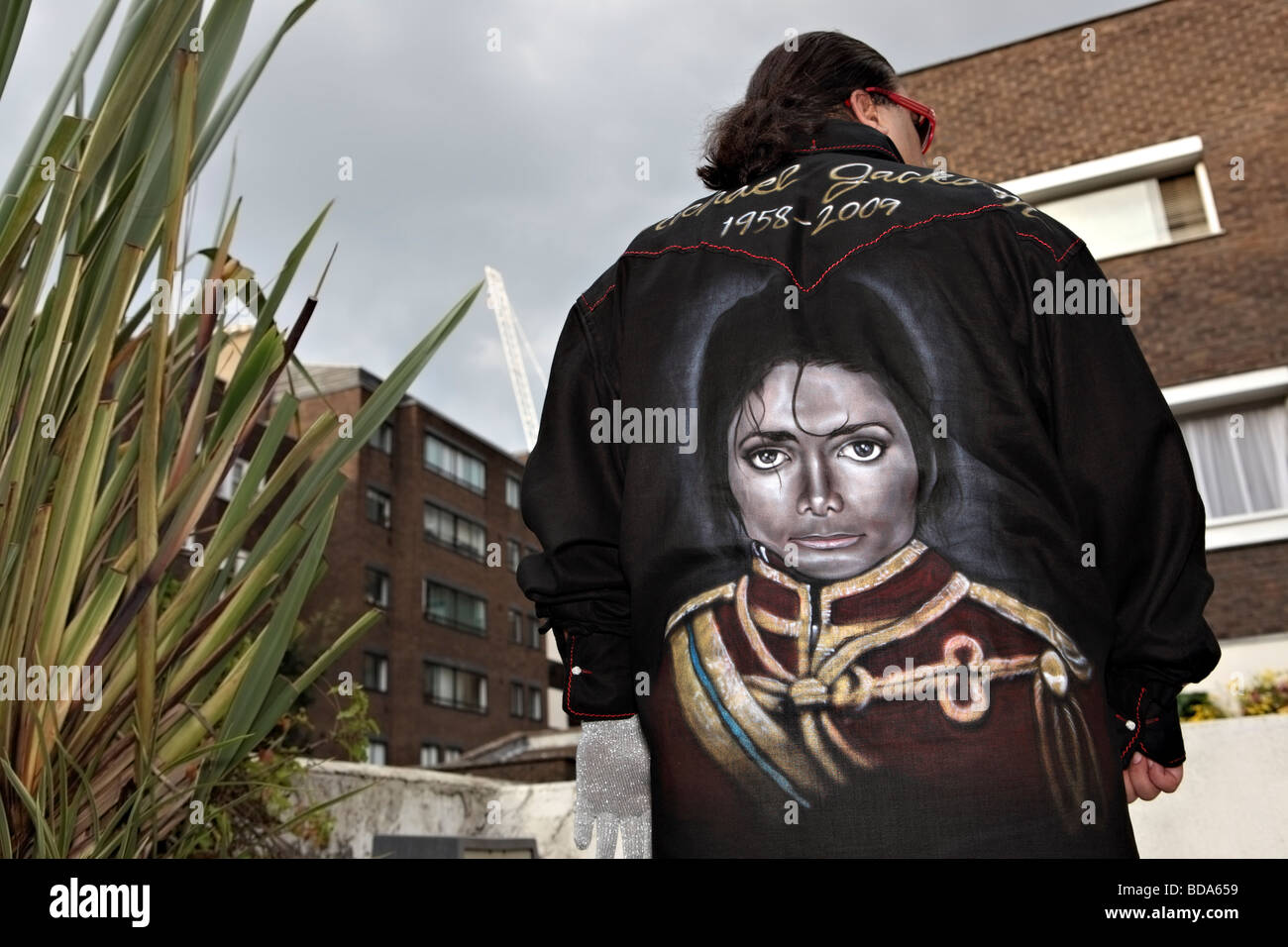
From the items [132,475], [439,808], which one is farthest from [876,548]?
[439,808]

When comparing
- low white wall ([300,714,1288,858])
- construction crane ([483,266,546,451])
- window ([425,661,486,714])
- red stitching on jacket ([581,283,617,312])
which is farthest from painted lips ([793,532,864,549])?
construction crane ([483,266,546,451])

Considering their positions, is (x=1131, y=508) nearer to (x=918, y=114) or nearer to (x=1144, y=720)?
(x=1144, y=720)

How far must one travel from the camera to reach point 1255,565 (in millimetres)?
10531

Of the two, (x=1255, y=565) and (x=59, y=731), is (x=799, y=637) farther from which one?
(x=1255, y=565)

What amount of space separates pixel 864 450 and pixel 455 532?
4307cm

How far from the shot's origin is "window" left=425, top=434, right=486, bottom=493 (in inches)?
1681

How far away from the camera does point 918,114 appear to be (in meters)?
2.07

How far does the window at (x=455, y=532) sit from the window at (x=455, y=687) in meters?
4.84

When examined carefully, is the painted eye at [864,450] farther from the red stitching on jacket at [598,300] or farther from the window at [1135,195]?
the window at [1135,195]

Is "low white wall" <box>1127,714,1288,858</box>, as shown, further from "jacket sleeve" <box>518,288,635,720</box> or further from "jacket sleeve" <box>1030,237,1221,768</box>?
"jacket sleeve" <box>518,288,635,720</box>

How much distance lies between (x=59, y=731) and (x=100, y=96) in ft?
3.89

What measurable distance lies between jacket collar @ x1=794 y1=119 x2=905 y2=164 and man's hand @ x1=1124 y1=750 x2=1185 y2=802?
104cm
